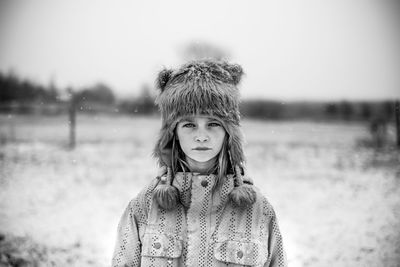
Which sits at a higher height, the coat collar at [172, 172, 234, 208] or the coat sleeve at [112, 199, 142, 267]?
the coat collar at [172, 172, 234, 208]

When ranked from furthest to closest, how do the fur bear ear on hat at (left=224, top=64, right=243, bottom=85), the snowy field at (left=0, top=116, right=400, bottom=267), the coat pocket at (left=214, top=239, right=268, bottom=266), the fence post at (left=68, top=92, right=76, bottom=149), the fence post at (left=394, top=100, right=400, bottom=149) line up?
the fence post at (left=68, top=92, right=76, bottom=149) → the fence post at (left=394, top=100, right=400, bottom=149) → the snowy field at (left=0, top=116, right=400, bottom=267) → the fur bear ear on hat at (left=224, top=64, right=243, bottom=85) → the coat pocket at (left=214, top=239, right=268, bottom=266)

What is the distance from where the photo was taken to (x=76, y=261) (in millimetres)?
3518

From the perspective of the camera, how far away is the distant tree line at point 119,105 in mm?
8414

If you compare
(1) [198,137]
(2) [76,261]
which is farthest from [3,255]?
(1) [198,137]

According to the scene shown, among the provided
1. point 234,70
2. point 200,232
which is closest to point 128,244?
point 200,232

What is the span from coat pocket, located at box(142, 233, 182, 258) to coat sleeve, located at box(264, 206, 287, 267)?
42 centimetres

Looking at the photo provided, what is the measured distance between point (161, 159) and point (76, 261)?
2.43 metres

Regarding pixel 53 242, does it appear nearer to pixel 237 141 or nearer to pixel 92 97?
pixel 237 141

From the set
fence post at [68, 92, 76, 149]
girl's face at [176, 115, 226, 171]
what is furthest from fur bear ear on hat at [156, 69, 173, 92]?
fence post at [68, 92, 76, 149]

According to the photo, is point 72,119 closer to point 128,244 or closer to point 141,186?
point 141,186

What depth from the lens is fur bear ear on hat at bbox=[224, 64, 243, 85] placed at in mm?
1654

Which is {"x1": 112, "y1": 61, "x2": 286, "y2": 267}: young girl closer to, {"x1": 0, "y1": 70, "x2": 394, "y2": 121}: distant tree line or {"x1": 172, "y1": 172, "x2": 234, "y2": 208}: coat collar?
{"x1": 172, "y1": 172, "x2": 234, "y2": 208}: coat collar

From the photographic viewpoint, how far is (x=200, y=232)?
1.49 meters

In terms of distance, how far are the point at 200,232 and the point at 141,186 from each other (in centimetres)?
589
